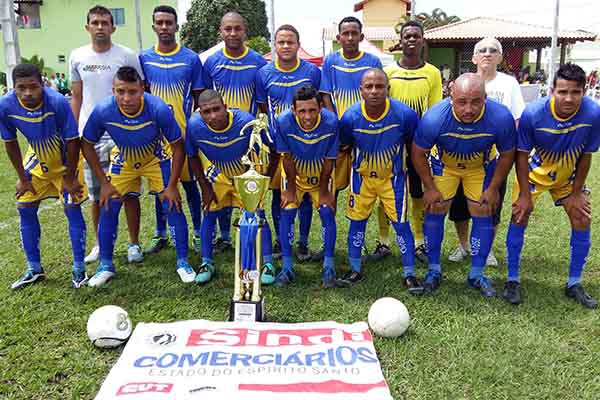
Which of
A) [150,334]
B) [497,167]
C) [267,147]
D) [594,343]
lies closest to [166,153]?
[267,147]

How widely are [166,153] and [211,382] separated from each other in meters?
2.27

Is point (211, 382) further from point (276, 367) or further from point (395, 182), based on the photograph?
point (395, 182)

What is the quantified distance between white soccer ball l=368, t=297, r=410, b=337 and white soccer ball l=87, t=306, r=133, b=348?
1689mm

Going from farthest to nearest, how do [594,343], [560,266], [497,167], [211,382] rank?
1. [560,266]
2. [497,167]
3. [594,343]
4. [211,382]

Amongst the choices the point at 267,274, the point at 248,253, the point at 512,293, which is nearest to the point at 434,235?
the point at 512,293

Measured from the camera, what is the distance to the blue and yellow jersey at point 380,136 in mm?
4109

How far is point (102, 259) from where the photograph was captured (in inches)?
181

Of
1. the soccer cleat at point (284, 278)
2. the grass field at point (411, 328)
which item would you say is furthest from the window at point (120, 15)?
the soccer cleat at point (284, 278)

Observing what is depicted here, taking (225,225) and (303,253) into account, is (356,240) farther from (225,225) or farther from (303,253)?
(225,225)

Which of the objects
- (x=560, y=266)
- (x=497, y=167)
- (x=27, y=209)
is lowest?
(x=560, y=266)

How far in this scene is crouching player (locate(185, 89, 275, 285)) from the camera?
412cm

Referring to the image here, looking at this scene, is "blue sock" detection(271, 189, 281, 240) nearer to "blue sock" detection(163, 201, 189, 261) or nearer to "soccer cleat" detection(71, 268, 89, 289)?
"blue sock" detection(163, 201, 189, 261)

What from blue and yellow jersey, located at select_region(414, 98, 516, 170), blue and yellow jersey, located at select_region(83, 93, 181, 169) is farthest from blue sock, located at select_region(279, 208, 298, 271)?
blue and yellow jersey, located at select_region(414, 98, 516, 170)

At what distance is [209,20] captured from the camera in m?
36.5
